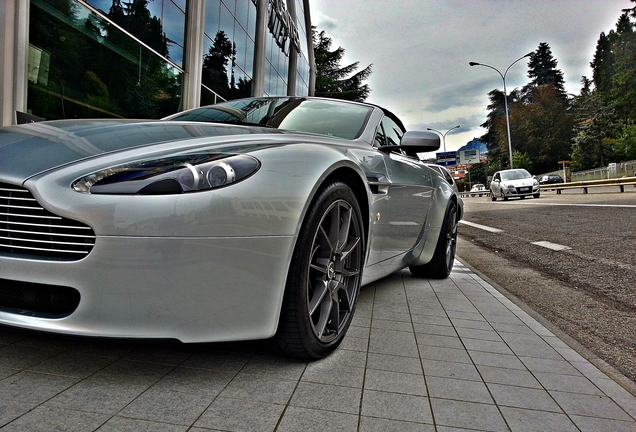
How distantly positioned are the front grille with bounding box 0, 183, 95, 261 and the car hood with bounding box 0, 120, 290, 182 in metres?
0.08

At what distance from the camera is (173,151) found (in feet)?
5.81

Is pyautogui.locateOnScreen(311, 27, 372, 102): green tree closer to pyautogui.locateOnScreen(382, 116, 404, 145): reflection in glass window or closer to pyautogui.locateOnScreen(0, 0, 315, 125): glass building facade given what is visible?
pyautogui.locateOnScreen(0, 0, 315, 125): glass building facade

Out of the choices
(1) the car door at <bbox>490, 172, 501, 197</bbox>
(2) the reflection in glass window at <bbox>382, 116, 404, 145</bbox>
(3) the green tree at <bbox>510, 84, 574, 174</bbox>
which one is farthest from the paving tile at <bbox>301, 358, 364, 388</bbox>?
(3) the green tree at <bbox>510, 84, 574, 174</bbox>

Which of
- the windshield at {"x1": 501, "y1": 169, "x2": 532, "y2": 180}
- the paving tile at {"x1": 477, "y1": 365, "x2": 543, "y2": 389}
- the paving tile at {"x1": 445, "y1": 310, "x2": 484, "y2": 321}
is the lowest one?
the paving tile at {"x1": 477, "y1": 365, "x2": 543, "y2": 389}

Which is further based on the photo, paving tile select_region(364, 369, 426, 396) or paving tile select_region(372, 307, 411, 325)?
paving tile select_region(372, 307, 411, 325)

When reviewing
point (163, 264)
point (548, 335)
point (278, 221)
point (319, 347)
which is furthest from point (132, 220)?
point (548, 335)

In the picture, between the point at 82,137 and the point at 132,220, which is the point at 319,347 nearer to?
the point at 132,220

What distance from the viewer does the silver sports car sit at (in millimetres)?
1520

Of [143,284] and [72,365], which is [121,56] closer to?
[72,365]

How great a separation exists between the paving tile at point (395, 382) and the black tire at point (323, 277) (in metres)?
0.26

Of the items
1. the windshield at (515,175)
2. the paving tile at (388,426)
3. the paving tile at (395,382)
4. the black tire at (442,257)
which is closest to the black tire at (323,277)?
the paving tile at (395,382)

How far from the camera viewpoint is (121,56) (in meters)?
8.37

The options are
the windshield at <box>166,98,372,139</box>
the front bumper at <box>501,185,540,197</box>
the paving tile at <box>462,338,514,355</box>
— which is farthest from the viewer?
the front bumper at <box>501,185,540,197</box>

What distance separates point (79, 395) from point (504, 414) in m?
1.54
